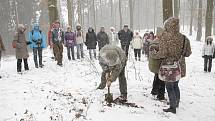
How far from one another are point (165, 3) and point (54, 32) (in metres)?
5.44

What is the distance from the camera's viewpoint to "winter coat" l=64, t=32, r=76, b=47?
57.7 ft

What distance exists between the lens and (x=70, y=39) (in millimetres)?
17609

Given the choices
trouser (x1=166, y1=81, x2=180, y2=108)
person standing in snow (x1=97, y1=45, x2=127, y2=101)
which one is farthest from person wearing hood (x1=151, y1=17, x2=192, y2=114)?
person standing in snow (x1=97, y1=45, x2=127, y2=101)

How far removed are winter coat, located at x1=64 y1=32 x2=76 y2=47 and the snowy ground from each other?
3.91 meters

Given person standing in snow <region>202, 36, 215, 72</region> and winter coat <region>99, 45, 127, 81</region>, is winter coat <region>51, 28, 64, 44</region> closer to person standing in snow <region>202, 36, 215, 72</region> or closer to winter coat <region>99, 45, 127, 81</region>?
winter coat <region>99, 45, 127, 81</region>

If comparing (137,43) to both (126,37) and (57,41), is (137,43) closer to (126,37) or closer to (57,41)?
(126,37)

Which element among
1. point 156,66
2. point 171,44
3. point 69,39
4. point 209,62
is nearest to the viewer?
point 171,44

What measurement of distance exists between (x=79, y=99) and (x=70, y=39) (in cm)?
893

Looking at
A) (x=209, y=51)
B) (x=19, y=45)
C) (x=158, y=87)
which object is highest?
(x=19, y=45)

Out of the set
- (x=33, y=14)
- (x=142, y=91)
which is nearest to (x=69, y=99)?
(x=142, y=91)

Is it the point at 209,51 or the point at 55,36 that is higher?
the point at 55,36

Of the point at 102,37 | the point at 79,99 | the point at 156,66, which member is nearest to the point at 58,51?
the point at 102,37

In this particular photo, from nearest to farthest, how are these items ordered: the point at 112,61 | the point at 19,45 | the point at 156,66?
the point at 112,61
the point at 156,66
the point at 19,45

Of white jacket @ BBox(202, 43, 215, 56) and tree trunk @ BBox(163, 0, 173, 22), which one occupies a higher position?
tree trunk @ BBox(163, 0, 173, 22)
